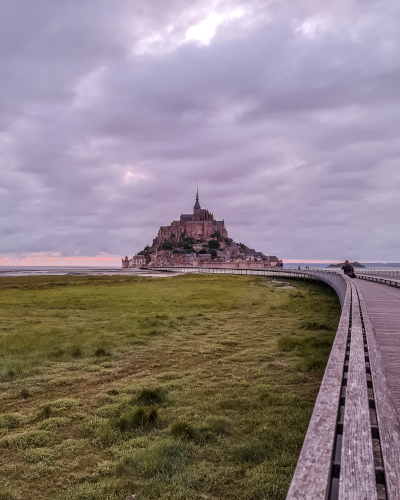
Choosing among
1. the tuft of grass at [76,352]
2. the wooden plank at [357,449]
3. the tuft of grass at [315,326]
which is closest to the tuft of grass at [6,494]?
the wooden plank at [357,449]

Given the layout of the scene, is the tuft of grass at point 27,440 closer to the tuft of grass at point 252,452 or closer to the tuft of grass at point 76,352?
the tuft of grass at point 252,452

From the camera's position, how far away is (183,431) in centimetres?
639

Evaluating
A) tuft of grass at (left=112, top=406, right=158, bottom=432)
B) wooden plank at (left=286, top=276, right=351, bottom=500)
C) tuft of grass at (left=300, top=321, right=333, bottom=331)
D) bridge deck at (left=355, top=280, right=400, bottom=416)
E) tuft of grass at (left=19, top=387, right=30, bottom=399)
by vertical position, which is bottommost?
tuft of grass at (left=19, top=387, right=30, bottom=399)

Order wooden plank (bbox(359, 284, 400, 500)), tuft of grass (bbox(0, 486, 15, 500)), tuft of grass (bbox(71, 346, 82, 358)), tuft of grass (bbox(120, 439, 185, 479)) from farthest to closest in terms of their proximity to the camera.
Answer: tuft of grass (bbox(71, 346, 82, 358))
tuft of grass (bbox(120, 439, 185, 479))
tuft of grass (bbox(0, 486, 15, 500))
wooden plank (bbox(359, 284, 400, 500))

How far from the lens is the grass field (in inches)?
199

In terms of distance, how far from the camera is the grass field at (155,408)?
505 cm

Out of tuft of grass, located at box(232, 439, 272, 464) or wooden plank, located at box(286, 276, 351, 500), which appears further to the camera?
tuft of grass, located at box(232, 439, 272, 464)

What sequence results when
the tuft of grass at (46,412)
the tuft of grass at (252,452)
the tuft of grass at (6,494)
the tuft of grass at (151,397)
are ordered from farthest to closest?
the tuft of grass at (151,397), the tuft of grass at (46,412), the tuft of grass at (252,452), the tuft of grass at (6,494)

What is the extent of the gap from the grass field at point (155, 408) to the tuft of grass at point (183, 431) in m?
0.02

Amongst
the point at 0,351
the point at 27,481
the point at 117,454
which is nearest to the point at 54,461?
the point at 27,481

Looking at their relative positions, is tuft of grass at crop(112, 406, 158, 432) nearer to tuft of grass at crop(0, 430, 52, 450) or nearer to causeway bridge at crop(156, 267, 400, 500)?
tuft of grass at crop(0, 430, 52, 450)

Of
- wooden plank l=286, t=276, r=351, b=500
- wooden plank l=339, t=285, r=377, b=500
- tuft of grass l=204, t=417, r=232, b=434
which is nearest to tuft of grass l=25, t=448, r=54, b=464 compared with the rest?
tuft of grass l=204, t=417, r=232, b=434

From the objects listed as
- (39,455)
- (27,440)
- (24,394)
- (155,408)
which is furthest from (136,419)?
(24,394)

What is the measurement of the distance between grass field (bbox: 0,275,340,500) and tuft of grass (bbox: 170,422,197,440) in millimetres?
25
